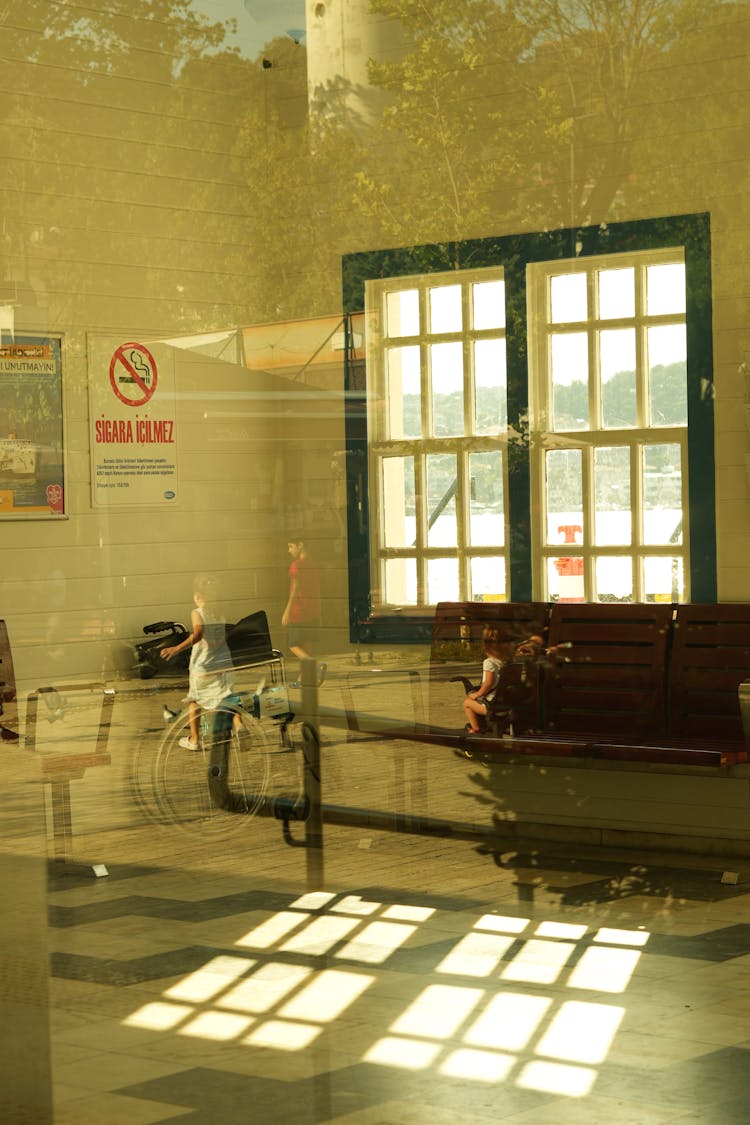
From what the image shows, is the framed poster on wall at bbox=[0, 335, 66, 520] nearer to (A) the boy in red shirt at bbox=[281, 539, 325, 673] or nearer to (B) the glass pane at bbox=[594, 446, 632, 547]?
(A) the boy in red shirt at bbox=[281, 539, 325, 673]

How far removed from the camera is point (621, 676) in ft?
9.91

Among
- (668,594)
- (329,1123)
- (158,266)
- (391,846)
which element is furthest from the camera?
(391,846)

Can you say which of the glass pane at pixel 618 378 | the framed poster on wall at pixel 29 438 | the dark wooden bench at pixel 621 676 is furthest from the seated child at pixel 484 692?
the framed poster on wall at pixel 29 438

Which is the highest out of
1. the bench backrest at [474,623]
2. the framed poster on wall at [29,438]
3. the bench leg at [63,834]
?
the framed poster on wall at [29,438]

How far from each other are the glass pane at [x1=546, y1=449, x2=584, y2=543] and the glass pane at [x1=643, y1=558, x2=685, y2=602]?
0.43 ft

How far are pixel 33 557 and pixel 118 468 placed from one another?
8.9 inches

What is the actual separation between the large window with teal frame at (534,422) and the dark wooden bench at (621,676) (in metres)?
0.07

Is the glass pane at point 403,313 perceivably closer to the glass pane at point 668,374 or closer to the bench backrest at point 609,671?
the glass pane at point 668,374

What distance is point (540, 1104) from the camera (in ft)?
6.00

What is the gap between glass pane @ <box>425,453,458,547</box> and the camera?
8.94 feet

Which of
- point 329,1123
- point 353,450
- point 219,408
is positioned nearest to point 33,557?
point 219,408

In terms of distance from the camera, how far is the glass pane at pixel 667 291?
2586mm

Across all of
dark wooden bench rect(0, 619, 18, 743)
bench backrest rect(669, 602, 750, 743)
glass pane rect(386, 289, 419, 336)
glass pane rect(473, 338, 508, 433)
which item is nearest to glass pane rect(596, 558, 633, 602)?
bench backrest rect(669, 602, 750, 743)

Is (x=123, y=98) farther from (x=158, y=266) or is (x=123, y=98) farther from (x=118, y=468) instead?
(x=118, y=468)
